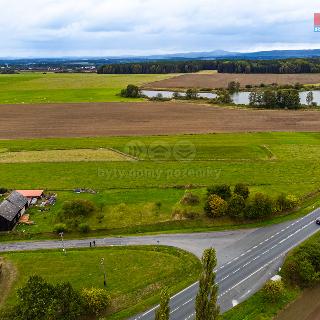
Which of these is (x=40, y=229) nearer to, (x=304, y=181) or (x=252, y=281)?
(x=252, y=281)

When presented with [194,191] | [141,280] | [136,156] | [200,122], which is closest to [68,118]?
[200,122]

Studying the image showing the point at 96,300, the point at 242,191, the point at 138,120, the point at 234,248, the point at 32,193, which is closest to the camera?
the point at 96,300

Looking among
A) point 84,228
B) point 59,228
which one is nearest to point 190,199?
point 84,228

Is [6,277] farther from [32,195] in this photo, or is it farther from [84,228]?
[32,195]

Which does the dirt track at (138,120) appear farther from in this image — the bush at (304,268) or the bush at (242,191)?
the bush at (304,268)

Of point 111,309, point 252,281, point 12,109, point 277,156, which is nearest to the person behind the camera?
point 111,309

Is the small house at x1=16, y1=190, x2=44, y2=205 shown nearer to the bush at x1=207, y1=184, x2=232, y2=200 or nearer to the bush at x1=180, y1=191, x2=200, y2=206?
the bush at x1=180, y1=191, x2=200, y2=206
